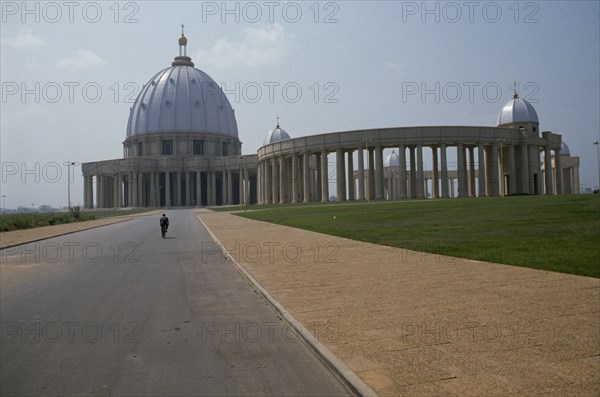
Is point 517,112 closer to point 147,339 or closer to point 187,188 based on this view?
point 187,188

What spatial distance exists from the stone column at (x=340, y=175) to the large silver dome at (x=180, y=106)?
195ft

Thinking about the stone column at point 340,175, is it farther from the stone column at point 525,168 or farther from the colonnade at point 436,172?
the stone column at point 525,168

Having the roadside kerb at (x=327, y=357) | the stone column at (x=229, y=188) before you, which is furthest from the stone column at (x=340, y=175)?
the roadside kerb at (x=327, y=357)

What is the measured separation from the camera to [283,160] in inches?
3529

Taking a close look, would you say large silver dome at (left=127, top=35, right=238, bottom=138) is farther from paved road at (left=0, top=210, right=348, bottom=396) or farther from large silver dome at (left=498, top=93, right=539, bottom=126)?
paved road at (left=0, top=210, right=348, bottom=396)

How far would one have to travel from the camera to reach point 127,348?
23.8 ft

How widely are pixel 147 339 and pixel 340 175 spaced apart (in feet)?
233

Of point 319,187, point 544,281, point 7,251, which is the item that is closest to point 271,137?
point 319,187

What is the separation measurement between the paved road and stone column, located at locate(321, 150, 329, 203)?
215 feet

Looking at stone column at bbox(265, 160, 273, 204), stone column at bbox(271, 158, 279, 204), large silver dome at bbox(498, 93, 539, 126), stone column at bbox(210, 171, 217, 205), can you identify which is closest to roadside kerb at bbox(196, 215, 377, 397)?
large silver dome at bbox(498, 93, 539, 126)

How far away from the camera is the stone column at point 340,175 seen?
77062mm

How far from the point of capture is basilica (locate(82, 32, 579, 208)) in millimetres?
75500

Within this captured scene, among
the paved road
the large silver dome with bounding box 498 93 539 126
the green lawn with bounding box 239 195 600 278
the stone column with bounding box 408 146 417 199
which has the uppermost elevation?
the large silver dome with bounding box 498 93 539 126

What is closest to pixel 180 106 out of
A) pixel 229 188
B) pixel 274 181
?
pixel 229 188
